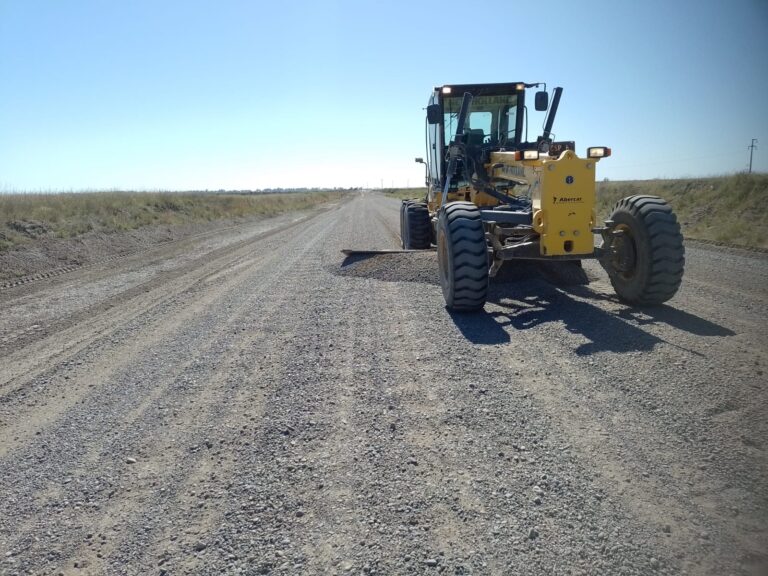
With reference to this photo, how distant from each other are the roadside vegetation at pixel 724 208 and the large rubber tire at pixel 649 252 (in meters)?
7.05

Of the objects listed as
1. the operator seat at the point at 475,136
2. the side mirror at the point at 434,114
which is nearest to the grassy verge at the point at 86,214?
the side mirror at the point at 434,114

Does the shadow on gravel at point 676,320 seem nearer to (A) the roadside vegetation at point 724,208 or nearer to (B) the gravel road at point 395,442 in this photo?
(B) the gravel road at point 395,442

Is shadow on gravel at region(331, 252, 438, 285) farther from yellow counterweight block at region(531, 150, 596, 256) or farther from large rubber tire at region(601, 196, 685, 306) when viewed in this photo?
large rubber tire at region(601, 196, 685, 306)

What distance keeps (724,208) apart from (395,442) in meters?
18.3


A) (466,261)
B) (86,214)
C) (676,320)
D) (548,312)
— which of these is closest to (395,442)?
(466,261)

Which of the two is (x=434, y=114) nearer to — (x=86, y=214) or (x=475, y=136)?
(x=475, y=136)

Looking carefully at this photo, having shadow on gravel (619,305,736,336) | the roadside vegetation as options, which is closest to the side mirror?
shadow on gravel (619,305,736,336)

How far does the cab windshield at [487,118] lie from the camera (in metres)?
9.38

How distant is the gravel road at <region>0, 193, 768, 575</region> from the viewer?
8.00 feet

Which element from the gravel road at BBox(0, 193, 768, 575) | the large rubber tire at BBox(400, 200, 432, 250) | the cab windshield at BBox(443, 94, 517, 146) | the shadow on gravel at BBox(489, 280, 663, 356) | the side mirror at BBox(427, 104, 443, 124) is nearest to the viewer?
the gravel road at BBox(0, 193, 768, 575)

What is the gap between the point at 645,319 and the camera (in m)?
5.82

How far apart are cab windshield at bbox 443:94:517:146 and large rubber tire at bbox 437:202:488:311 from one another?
3575mm

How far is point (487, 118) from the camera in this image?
9.52 m

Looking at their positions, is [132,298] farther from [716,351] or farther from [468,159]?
[716,351]
